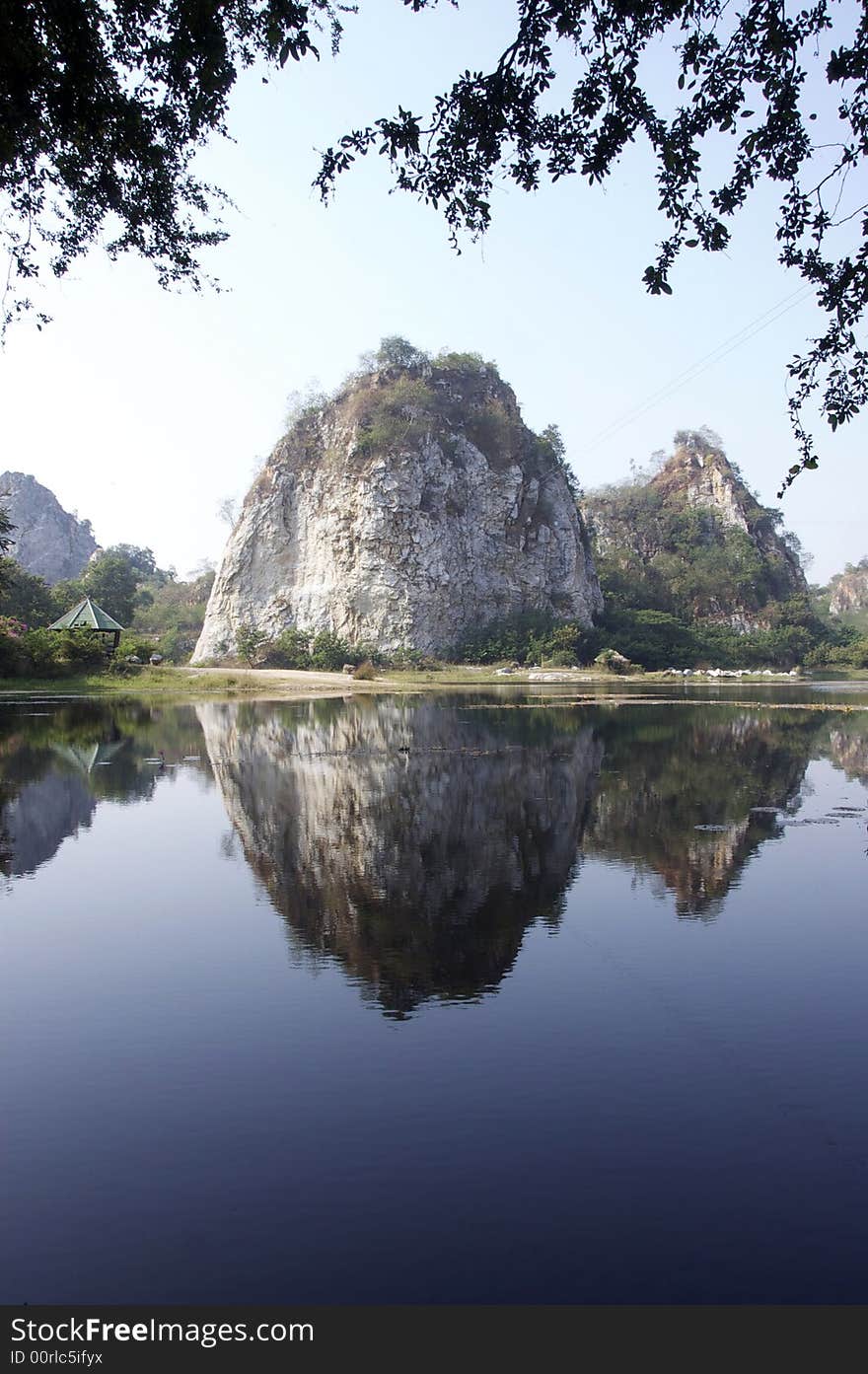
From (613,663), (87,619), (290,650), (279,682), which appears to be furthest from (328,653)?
(87,619)

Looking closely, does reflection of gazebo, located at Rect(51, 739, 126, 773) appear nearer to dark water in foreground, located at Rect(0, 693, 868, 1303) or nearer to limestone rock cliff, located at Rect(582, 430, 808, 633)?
dark water in foreground, located at Rect(0, 693, 868, 1303)

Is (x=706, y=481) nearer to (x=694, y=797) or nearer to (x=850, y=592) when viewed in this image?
(x=850, y=592)

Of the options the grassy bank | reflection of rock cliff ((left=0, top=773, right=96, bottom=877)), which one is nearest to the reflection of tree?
reflection of rock cliff ((left=0, top=773, right=96, bottom=877))

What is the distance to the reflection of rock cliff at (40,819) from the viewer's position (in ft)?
36.9

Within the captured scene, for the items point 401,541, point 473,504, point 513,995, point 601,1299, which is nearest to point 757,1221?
point 601,1299

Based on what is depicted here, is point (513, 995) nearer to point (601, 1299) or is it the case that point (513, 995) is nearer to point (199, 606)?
point (601, 1299)

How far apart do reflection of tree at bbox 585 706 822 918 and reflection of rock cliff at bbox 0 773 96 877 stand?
6445 millimetres

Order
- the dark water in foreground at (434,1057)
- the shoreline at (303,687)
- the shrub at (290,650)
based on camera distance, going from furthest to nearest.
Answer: the shrub at (290,650) → the shoreline at (303,687) → the dark water in foreground at (434,1057)

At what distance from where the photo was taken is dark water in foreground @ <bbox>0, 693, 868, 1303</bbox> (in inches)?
153

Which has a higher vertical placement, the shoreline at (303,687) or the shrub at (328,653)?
the shrub at (328,653)

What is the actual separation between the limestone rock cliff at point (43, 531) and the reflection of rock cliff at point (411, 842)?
14807 centimetres

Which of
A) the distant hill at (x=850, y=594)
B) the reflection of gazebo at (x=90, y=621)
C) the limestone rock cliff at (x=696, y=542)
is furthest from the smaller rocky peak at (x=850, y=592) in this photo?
the reflection of gazebo at (x=90, y=621)

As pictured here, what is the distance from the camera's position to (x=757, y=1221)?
13.5 feet

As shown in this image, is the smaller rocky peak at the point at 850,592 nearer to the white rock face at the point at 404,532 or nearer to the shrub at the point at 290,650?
the white rock face at the point at 404,532
